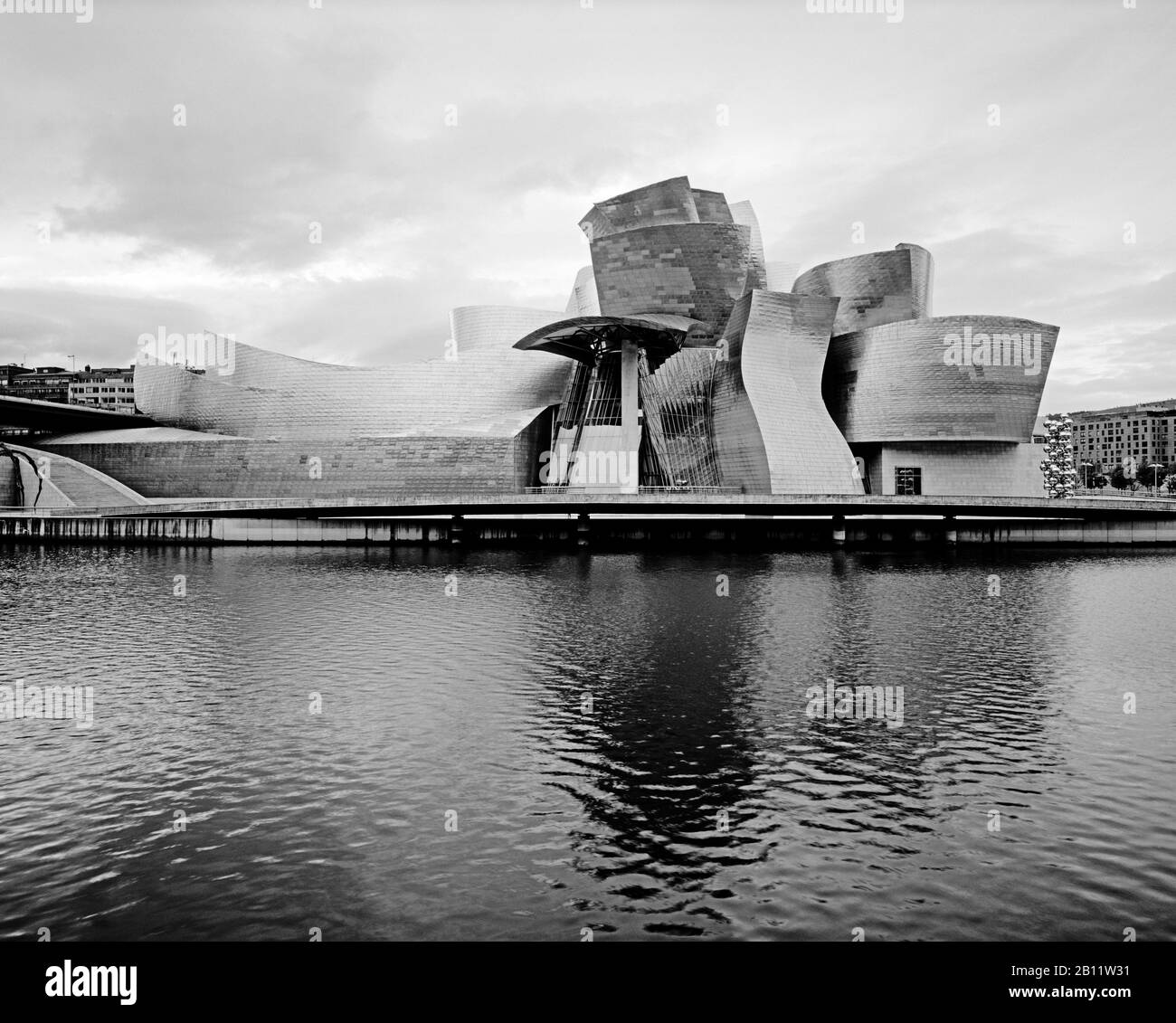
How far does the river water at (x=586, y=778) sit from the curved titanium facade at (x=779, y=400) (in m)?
28.1

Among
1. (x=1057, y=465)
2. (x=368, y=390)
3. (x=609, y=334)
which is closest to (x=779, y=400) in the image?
(x=609, y=334)

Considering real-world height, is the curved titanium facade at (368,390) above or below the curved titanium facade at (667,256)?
below

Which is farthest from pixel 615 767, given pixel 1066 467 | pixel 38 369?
pixel 38 369

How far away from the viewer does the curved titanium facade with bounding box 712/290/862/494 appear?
46.0 m

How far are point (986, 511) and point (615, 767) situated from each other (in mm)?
37158

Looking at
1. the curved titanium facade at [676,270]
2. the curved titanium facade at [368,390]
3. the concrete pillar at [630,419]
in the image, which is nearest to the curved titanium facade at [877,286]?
the curved titanium facade at [676,270]

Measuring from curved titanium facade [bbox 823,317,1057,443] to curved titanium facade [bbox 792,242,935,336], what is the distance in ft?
6.26

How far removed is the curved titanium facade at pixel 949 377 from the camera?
161ft

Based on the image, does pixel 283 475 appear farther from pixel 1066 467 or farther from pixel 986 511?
pixel 1066 467

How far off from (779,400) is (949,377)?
1074 cm
